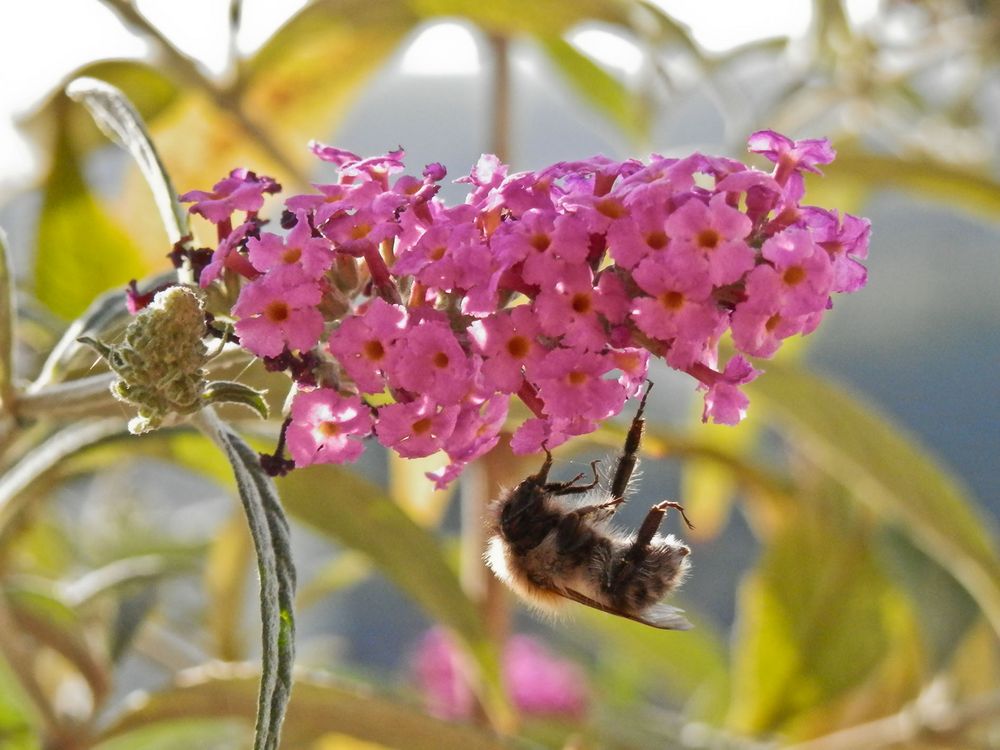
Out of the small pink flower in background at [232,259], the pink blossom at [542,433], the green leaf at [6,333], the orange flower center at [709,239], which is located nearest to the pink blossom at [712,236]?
the orange flower center at [709,239]

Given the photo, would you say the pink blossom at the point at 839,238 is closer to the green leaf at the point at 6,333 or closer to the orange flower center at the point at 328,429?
the orange flower center at the point at 328,429

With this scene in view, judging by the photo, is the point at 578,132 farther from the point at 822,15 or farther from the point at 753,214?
the point at 753,214

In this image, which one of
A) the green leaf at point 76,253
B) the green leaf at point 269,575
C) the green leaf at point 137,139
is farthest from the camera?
the green leaf at point 76,253

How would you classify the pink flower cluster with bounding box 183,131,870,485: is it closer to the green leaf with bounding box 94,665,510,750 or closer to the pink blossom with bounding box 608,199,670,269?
the pink blossom with bounding box 608,199,670,269

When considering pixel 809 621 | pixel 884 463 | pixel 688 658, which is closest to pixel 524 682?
pixel 688 658

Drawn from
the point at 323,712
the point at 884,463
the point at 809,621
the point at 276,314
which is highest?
the point at 276,314

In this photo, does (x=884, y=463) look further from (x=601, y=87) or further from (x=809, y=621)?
(x=601, y=87)
